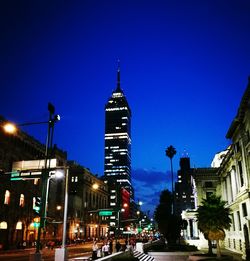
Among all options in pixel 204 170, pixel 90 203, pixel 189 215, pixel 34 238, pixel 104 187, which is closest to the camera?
pixel 34 238

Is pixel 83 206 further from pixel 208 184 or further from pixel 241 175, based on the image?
pixel 241 175

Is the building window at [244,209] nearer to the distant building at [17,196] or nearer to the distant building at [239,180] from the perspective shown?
the distant building at [239,180]

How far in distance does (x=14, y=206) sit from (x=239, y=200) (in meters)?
40.1

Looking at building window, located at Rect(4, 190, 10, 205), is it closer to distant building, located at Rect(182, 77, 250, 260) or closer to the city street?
the city street

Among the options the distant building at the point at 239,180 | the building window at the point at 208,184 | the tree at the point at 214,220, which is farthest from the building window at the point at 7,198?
the building window at the point at 208,184

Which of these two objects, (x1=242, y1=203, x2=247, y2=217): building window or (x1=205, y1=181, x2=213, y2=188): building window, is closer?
(x1=242, y1=203, x2=247, y2=217): building window

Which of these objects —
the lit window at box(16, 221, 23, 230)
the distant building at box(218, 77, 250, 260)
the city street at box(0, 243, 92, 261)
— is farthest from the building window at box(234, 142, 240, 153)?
the lit window at box(16, 221, 23, 230)

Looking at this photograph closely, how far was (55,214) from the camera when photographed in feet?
283

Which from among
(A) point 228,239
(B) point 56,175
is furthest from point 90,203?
(B) point 56,175

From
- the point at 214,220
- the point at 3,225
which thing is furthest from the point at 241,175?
the point at 3,225

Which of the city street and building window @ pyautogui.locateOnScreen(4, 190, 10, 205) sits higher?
building window @ pyautogui.locateOnScreen(4, 190, 10, 205)

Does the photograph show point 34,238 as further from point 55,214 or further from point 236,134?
point 236,134

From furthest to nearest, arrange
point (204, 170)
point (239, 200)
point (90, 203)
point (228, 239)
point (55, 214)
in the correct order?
point (90, 203), point (55, 214), point (204, 170), point (228, 239), point (239, 200)

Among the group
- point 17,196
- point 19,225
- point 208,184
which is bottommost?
point 19,225
